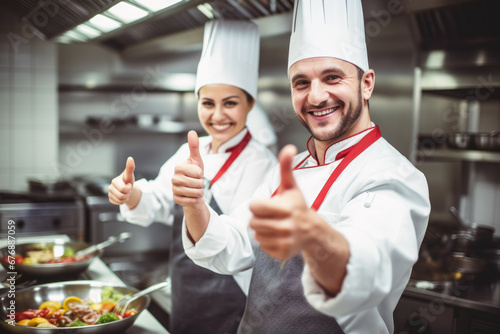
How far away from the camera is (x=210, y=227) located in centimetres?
118

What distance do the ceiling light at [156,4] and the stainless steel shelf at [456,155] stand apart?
152 centimetres

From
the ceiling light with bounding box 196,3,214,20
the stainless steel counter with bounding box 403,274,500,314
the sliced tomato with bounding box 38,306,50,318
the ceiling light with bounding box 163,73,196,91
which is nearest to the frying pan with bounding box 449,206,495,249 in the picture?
the stainless steel counter with bounding box 403,274,500,314

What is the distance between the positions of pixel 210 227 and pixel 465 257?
58.2 inches

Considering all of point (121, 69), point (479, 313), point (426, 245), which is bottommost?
point (479, 313)

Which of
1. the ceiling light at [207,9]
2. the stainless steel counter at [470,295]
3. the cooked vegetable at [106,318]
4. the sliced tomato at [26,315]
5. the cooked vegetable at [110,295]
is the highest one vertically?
the ceiling light at [207,9]

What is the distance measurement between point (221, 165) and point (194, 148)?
0.66 m

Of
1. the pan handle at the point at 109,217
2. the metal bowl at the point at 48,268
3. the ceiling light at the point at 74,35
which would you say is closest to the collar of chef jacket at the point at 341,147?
the metal bowl at the point at 48,268

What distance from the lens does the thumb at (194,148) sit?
1.06 meters

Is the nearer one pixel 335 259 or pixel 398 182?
pixel 335 259

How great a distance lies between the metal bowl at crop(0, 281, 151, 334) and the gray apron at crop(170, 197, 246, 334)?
0.30 meters

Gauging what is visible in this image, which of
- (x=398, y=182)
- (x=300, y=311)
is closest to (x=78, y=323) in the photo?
(x=300, y=311)

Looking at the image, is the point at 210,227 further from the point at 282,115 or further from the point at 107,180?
the point at 107,180

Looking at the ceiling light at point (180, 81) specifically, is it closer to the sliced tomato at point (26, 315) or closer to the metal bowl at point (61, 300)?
the metal bowl at point (61, 300)

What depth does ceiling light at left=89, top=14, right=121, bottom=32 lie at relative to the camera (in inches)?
74.6
